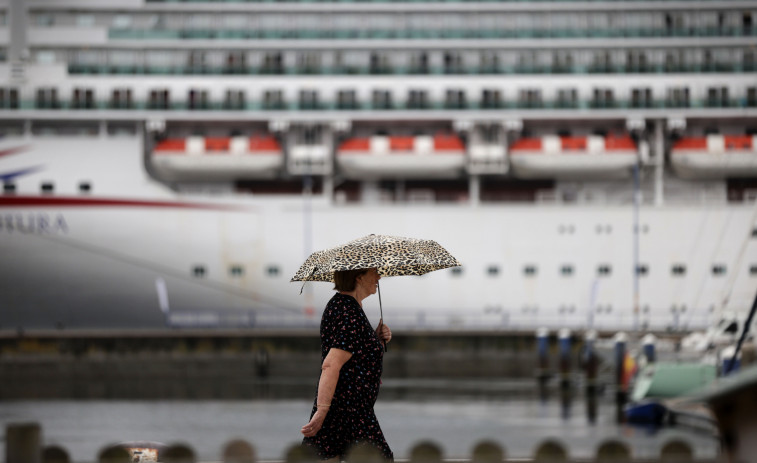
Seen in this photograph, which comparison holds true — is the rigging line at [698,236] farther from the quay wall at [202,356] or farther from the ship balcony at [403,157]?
the ship balcony at [403,157]

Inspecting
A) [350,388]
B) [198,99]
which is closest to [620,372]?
[198,99]

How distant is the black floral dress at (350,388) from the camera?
271 inches

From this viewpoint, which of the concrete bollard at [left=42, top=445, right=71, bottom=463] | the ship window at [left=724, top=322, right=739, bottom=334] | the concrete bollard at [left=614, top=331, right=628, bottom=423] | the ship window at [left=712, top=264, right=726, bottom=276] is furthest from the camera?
the ship window at [left=712, top=264, right=726, bottom=276]

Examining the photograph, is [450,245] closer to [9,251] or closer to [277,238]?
[277,238]

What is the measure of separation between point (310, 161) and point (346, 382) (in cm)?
3089

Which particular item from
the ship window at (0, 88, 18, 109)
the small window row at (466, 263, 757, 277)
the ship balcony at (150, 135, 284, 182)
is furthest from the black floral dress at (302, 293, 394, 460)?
the ship window at (0, 88, 18, 109)

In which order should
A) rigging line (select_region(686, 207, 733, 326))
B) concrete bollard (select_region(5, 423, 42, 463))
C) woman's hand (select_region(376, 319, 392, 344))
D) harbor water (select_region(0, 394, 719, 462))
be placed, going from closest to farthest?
concrete bollard (select_region(5, 423, 42, 463)) < woman's hand (select_region(376, 319, 392, 344)) < harbor water (select_region(0, 394, 719, 462)) < rigging line (select_region(686, 207, 733, 326))

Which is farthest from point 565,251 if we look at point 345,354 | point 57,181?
point 345,354

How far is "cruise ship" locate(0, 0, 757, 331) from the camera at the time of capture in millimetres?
36719

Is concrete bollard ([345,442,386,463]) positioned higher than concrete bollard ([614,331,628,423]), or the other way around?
concrete bollard ([345,442,386,463])

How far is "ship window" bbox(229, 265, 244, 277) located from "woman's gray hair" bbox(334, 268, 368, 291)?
29664 mm

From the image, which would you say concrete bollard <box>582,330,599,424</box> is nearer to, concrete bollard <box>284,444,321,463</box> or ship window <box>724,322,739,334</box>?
ship window <box>724,322,739,334</box>

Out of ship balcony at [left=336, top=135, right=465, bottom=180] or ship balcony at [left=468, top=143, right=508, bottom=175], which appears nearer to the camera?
ship balcony at [left=336, top=135, right=465, bottom=180]

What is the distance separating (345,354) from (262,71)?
106 ft
